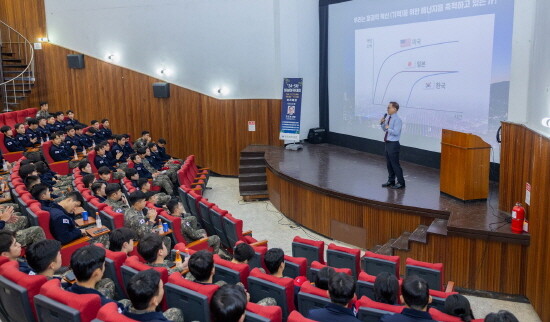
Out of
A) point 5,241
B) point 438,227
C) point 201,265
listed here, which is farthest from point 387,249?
point 5,241

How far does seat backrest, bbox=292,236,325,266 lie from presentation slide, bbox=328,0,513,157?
3.57 meters

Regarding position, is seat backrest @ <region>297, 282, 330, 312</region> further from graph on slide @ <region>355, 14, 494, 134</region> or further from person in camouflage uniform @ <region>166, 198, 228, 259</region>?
graph on slide @ <region>355, 14, 494, 134</region>

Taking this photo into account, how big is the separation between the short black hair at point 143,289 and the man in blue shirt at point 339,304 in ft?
3.03

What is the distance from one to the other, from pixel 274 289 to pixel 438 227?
298 centimetres

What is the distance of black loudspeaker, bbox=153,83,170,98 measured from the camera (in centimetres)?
1159

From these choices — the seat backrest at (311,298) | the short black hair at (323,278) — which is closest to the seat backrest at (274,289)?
the seat backrest at (311,298)

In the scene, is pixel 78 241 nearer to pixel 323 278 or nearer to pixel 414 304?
pixel 323 278

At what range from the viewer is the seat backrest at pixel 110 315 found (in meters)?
2.58

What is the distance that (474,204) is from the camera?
248 inches

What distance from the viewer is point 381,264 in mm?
4605

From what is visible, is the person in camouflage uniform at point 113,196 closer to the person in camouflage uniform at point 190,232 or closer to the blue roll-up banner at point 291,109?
the person in camouflage uniform at point 190,232

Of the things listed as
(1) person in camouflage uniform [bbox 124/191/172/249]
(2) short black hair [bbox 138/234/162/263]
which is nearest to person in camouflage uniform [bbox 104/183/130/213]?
(1) person in camouflage uniform [bbox 124/191/172/249]

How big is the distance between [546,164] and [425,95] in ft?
12.0

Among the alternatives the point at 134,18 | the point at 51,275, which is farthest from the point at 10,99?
the point at 51,275
